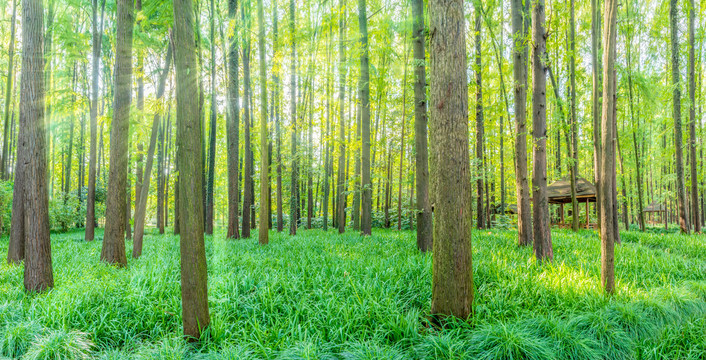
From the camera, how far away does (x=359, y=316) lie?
2875 millimetres

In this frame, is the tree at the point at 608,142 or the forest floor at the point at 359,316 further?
the tree at the point at 608,142

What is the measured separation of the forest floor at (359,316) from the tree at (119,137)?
2.47 ft

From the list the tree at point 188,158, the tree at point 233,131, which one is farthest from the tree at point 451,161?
the tree at point 233,131

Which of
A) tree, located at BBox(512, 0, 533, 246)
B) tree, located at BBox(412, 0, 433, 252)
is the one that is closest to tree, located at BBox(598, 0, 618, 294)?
tree, located at BBox(512, 0, 533, 246)

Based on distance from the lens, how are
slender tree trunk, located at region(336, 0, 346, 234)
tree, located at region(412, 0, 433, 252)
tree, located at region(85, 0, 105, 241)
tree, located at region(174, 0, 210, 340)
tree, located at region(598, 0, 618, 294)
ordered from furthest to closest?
slender tree trunk, located at region(336, 0, 346, 234) < tree, located at region(85, 0, 105, 241) < tree, located at region(412, 0, 433, 252) < tree, located at region(598, 0, 618, 294) < tree, located at region(174, 0, 210, 340)

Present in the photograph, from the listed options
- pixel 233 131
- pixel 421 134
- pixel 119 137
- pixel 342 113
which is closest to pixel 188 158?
pixel 119 137

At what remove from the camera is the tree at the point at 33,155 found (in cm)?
385

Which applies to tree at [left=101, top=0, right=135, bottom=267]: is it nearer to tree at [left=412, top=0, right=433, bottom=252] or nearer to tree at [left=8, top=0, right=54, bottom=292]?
tree at [left=8, top=0, right=54, bottom=292]

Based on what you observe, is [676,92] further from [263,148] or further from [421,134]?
[263,148]

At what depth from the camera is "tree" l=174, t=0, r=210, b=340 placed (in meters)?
2.40

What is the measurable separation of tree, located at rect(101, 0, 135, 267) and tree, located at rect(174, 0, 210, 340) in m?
3.94

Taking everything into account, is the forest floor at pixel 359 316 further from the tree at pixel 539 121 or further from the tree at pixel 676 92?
the tree at pixel 676 92

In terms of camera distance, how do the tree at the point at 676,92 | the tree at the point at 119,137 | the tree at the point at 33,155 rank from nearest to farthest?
the tree at the point at 33,155, the tree at the point at 119,137, the tree at the point at 676,92

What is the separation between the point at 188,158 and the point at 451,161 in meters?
2.37
